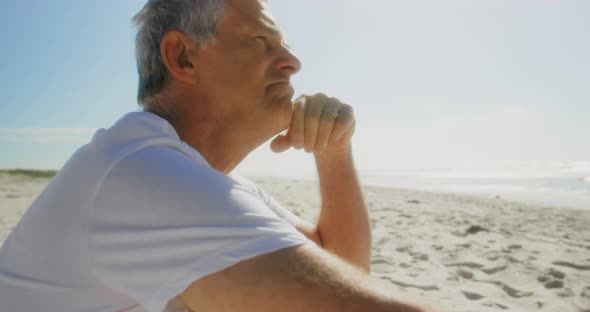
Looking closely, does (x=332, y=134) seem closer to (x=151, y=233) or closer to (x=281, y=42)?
(x=281, y=42)

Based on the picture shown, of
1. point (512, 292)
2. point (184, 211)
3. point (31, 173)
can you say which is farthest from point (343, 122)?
point (31, 173)

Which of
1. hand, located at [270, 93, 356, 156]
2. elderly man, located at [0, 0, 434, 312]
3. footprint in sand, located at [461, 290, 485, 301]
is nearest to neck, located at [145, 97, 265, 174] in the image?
elderly man, located at [0, 0, 434, 312]

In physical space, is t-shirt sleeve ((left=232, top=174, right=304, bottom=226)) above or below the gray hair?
below

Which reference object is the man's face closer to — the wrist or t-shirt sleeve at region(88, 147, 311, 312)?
the wrist

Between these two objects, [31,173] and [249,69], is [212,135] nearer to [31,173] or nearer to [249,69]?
[249,69]

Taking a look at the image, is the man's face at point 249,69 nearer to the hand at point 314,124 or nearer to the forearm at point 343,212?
the hand at point 314,124

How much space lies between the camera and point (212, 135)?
1.48 meters

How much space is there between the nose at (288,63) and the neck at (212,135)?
10.5 inches

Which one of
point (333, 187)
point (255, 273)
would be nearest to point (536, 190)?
point (333, 187)

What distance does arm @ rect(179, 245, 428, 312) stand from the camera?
2.24 feet

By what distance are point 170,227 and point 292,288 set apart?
0.81 ft

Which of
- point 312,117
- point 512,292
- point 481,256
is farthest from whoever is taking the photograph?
point 481,256

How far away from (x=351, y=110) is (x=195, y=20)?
79 centimetres

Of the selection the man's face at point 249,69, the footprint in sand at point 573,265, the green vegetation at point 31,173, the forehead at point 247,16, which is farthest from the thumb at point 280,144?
the green vegetation at point 31,173
